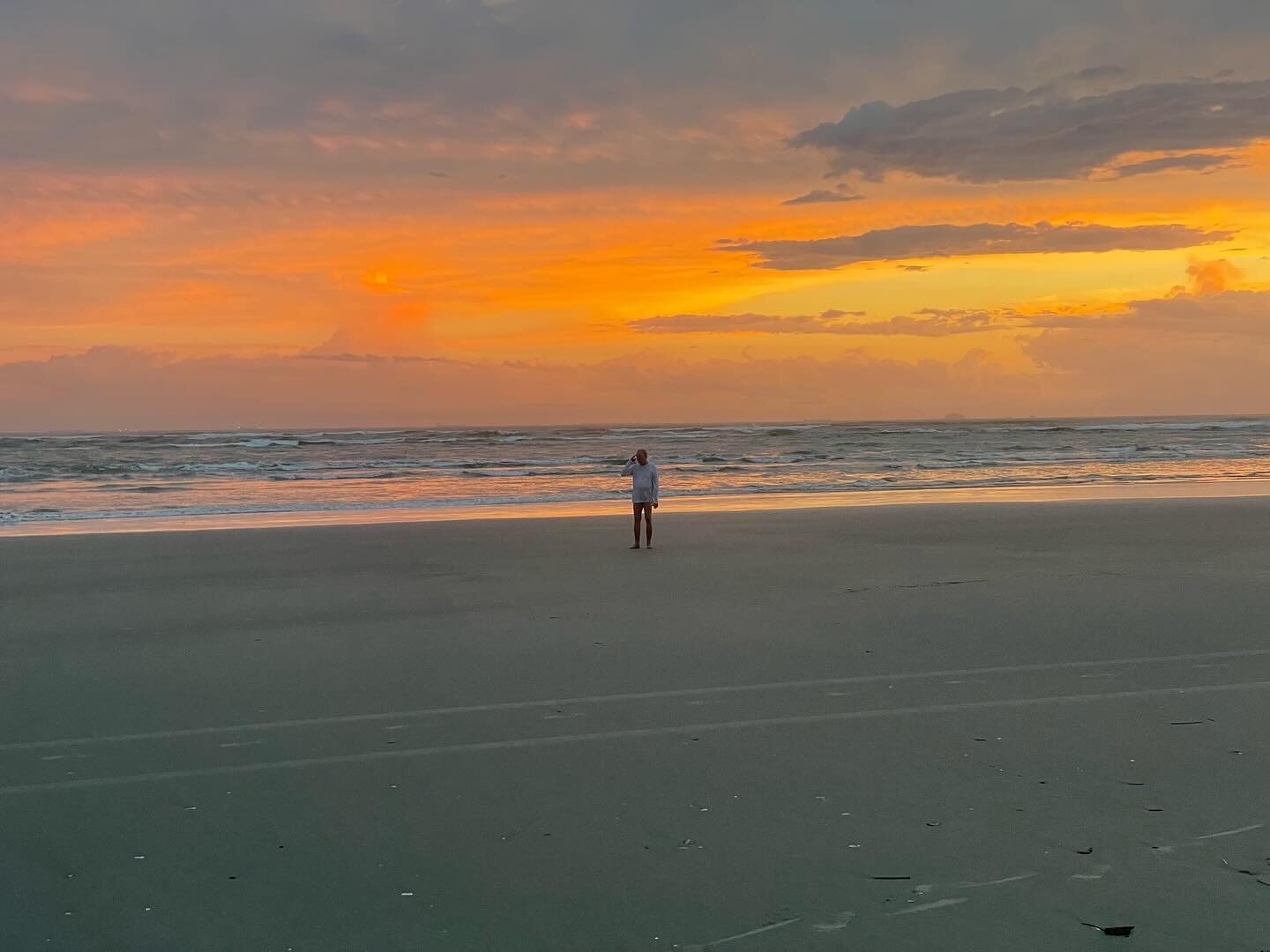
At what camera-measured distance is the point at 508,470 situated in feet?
127

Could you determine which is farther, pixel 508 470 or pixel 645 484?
pixel 508 470

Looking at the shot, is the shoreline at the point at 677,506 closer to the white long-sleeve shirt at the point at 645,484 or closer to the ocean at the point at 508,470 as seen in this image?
the ocean at the point at 508,470

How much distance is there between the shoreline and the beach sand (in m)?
8.47

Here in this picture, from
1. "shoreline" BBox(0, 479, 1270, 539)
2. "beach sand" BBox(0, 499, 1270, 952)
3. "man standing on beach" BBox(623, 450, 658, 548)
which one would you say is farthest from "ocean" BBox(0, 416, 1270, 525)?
"beach sand" BBox(0, 499, 1270, 952)

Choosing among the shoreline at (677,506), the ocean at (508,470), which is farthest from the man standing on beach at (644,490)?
the ocean at (508,470)

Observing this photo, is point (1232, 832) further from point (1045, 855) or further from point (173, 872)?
point (173, 872)

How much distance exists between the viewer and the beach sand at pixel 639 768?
359 centimetres

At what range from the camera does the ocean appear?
81.5ft

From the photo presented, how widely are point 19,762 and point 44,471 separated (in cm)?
3654

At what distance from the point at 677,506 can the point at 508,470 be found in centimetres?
1730

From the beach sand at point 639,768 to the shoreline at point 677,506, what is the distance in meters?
8.47

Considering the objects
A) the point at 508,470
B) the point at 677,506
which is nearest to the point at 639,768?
the point at 677,506

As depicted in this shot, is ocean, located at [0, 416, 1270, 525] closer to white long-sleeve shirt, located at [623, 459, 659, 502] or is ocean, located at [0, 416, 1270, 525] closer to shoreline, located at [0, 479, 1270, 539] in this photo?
shoreline, located at [0, 479, 1270, 539]

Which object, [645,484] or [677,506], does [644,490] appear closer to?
[645,484]
